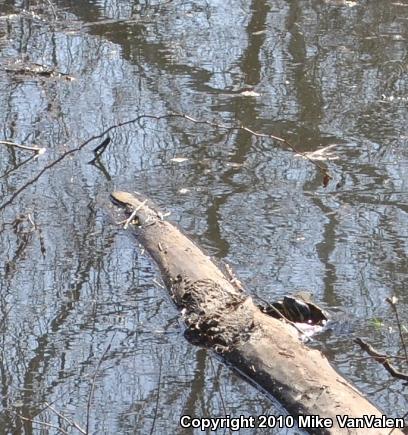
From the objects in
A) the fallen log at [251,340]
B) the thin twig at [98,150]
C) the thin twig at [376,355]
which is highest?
the thin twig at [376,355]

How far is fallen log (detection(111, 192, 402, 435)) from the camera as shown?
464 centimetres

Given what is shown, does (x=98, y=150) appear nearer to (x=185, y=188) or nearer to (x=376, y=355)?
(x=185, y=188)

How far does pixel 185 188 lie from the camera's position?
25.2 feet

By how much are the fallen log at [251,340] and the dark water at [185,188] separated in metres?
0.11

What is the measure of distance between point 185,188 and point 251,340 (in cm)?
251

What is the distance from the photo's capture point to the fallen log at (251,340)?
464 cm

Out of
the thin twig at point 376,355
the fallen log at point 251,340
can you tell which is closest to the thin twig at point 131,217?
the fallen log at point 251,340

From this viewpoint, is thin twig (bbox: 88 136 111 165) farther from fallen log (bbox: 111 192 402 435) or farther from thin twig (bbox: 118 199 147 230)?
fallen log (bbox: 111 192 402 435)

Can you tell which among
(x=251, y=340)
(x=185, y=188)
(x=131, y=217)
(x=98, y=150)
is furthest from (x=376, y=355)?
(x=98, y=150)

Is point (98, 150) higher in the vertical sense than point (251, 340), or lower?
higher

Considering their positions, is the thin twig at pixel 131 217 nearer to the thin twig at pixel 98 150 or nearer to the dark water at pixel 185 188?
the dark water at pixel 185 188

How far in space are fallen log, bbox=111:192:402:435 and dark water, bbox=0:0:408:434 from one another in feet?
0.37

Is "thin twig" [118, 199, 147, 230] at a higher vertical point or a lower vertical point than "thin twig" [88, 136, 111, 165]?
lower

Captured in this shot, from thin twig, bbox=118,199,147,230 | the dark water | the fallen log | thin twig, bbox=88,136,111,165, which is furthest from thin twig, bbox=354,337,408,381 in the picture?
thin twig, bbox=88,136,111,165
